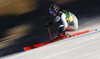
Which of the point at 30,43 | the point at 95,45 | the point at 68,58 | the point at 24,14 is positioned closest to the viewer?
the point at 68,58

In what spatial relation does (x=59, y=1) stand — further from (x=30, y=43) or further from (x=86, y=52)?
(x=86, y=52)

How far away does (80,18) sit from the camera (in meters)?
5.61

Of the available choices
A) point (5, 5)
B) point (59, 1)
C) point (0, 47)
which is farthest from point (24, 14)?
point (0, 47)

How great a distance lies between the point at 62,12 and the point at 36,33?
58.2 inches

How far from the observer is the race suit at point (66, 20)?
13.5 feet

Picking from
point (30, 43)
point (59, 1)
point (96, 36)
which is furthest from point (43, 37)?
point (59, 1)

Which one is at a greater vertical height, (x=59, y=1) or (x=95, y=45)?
(x=59, y=1)

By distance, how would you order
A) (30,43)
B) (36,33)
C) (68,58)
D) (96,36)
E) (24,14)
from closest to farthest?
(68,58) < (96,36) < (30,43) < (36,33) < (24,14)

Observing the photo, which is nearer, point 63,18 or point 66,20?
point 63,18

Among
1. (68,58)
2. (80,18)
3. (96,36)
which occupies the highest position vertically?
(80,18)

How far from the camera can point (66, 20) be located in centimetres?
428

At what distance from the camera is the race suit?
161 inches

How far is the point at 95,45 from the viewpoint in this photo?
3738mm

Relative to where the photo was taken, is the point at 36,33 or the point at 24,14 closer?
the point at 36,33
